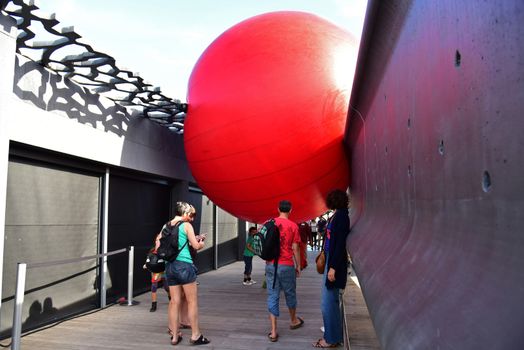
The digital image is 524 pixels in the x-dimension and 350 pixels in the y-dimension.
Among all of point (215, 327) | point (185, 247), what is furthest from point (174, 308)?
point (215, 327)

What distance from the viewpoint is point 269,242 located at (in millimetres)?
5098

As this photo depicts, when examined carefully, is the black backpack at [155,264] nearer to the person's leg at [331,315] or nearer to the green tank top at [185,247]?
the green tank top at [185,247]

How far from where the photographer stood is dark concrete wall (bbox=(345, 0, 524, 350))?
2.73ft

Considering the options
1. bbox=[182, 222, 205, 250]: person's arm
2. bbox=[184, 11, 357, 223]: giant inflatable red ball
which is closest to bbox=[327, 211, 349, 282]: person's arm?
bbox=[184, 11, 357, 223]: giant inflatable red ball

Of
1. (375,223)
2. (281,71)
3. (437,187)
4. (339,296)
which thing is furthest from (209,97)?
(437,187)

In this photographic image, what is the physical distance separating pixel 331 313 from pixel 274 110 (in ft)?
8.57

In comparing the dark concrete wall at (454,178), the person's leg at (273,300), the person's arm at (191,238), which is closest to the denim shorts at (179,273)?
the person's arm at (191,238)

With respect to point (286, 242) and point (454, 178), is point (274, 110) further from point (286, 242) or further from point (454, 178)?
point (454, 178)

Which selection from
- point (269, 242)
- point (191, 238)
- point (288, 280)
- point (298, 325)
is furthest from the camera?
point (298, 325)

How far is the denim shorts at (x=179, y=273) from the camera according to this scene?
4.91 meters

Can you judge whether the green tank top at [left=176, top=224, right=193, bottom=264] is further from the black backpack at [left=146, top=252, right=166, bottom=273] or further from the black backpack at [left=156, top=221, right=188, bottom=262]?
the black backpack at [left=146, top=252, right=166, bottom=273]

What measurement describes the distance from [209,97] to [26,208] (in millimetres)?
2906

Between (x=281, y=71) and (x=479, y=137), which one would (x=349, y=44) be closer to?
(x=281, y=71)

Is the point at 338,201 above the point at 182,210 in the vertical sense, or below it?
above
